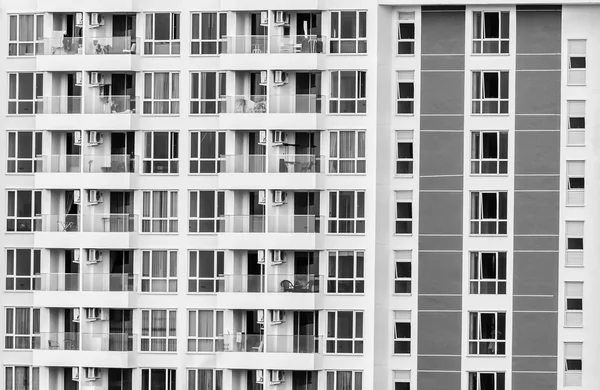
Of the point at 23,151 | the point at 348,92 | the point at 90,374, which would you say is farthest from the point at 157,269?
the point at 348,92

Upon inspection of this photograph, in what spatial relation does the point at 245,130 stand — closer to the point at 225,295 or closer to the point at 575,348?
the point at 225,295

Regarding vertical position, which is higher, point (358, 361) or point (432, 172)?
point (432, 172)

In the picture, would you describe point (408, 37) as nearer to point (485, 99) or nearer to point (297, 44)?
point (485, 99)

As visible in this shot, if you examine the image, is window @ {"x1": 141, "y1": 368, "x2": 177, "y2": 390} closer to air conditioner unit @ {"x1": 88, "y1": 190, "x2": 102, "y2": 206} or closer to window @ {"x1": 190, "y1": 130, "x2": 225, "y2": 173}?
air conditioner unit @ {"x1": 88, "y1": 190, "x2": 102, "y2": 206}

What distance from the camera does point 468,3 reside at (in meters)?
59.7

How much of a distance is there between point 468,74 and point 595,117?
5.61 meters

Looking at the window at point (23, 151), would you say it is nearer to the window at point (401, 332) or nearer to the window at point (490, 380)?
the window at point (401, 332)

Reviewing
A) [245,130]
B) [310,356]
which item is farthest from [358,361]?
[245,130]

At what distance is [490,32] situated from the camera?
60094mm

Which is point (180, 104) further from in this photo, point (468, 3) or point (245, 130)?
point (468, 3)

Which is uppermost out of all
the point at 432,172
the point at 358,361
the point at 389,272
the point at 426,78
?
the point at 426,78

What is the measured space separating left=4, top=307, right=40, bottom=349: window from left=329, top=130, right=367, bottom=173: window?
1445 cm

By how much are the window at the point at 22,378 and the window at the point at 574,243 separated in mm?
23269

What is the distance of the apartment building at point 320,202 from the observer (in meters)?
59.4
